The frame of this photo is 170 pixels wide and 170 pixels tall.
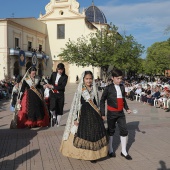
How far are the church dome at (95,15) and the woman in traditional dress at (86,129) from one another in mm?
53134

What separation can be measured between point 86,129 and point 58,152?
115 cm

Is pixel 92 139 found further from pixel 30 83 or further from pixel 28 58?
pixel 28 58

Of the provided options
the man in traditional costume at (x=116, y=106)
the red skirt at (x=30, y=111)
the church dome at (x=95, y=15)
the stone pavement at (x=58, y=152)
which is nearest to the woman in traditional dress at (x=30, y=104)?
the red skirt at (x=30, y=111)

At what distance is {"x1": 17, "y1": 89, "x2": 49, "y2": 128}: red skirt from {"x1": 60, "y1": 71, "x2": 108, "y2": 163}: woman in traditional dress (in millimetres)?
2582

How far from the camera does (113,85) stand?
5.07 m

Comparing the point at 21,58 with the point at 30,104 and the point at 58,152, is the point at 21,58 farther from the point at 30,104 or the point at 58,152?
the point at 58,152

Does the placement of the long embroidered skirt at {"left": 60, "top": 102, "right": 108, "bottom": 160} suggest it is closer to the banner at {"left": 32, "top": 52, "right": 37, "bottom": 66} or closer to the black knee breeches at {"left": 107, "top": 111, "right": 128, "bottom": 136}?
the black knee breeches at {"left": 107, "top": 111, "right": 128, "bottom": 136}

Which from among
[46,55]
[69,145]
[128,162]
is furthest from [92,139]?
[46,55]

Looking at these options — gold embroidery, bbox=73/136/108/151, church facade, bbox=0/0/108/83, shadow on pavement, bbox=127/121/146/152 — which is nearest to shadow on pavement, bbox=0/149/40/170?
gold embroidery, bbox=73/136/108/151

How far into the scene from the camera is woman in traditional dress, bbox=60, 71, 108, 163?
15.0 feet

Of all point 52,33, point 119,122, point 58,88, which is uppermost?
point 52,33

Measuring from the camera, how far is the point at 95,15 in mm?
57438

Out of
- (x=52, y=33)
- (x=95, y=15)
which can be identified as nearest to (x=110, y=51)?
(x=52, y=33)

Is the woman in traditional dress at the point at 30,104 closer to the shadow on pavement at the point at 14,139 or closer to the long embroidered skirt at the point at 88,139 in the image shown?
the shadow on pavement at the point at 14,139
